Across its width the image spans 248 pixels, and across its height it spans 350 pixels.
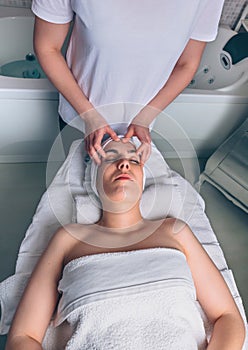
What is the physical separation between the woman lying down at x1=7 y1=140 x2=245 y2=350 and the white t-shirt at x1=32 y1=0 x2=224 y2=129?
17 centimetres

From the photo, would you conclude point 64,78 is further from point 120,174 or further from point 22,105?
point 22,105

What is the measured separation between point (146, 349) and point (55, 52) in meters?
0.76

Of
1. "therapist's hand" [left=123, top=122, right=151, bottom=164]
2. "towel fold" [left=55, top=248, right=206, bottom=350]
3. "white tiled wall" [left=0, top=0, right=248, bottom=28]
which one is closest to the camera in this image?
"towel fold" [left=55, top=248, right=206, bottom=350]

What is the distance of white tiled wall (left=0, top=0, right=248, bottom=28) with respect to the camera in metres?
1.85

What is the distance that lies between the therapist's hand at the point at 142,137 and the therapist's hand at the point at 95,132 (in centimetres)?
5

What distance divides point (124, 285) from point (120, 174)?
0.90 ft

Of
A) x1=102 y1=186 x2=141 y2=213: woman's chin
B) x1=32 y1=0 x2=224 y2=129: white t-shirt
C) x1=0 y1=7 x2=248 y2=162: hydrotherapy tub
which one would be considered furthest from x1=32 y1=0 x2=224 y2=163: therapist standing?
x1=0 y1=7 x2=248 y2=162: hydrotherapy tub

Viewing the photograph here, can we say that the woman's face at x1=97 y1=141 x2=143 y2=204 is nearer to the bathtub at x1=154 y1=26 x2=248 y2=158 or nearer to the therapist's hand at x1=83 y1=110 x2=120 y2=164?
the therapist's hand at x1=83 y1=110 x2=120 y2=164

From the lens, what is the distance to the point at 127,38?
892 millimetres

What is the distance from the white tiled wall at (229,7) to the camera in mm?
1848

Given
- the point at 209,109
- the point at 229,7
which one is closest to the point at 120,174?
the point at 209,109

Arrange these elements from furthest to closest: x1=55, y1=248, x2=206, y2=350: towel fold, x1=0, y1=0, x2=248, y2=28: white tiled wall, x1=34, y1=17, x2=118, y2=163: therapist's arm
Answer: x1=0, y1=0, x2=248, y2=28: white tiled wall < x1=34, y1=17, x2=118, y2=163: therapist's arm < x1=55, y1=248, x2=206, y2=350: towel fold

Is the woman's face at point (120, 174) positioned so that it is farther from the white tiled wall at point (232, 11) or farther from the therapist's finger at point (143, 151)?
the white tiled wall at point (232, 11)

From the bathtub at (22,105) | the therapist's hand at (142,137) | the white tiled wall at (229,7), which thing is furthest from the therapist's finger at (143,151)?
the white tiled wall at (229,7)
